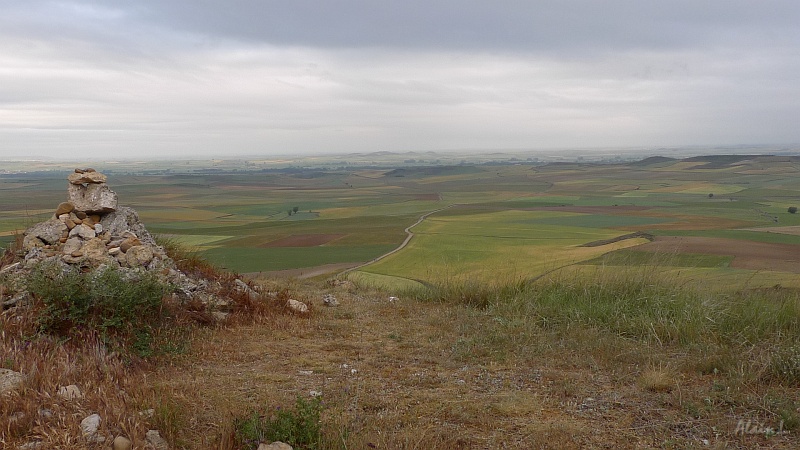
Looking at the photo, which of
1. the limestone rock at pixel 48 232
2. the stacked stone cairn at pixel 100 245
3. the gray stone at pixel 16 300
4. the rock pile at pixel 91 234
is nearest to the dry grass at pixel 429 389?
the gray stone at pixel 16 300

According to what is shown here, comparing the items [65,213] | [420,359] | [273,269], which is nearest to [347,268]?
[273,269]

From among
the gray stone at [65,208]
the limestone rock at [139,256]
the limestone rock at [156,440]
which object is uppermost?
the gray stone at [65,208]

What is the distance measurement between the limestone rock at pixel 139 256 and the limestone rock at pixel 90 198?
1389 millimetres

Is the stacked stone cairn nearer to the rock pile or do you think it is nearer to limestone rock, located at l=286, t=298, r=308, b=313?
the rock pile

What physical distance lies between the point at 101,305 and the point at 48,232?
3.30m

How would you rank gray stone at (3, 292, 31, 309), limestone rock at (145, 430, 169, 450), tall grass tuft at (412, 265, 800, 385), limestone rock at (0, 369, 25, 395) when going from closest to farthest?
limestone rock at (145, 430, 169, 450) < limestone rock at (0, 369, 25, 395) < tall grass tuft at (412, 265, 800, 385) < gray stone at (3, 292, 31, 309)

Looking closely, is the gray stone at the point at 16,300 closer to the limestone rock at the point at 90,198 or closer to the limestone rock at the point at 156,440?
the limestone rock at the point at 90,198

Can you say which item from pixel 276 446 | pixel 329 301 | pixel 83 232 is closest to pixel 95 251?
pixel 83 232

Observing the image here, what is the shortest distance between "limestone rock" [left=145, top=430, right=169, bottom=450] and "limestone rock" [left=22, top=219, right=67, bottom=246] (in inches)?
253

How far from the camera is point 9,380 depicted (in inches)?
181

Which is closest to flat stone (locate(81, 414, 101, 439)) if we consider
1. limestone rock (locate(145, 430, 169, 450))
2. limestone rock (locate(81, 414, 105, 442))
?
limestone rock (locate(81, 414, 105, 442))

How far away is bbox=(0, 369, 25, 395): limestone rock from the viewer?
4.45 meters

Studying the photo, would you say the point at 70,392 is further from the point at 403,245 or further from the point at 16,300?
the point at 403,245

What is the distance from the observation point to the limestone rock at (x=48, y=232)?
349 inches
